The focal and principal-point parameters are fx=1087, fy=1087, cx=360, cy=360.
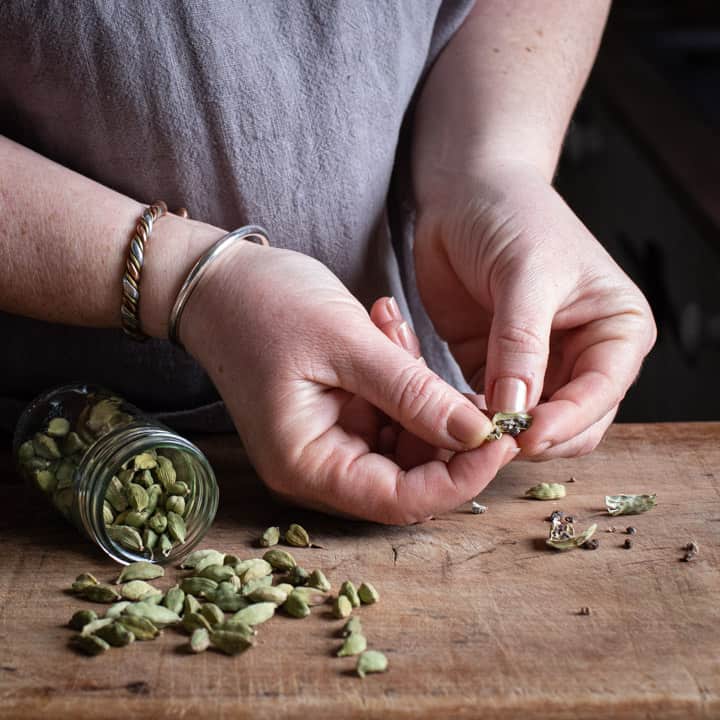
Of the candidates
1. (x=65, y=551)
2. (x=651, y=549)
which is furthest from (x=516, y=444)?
(x=65, y=551)

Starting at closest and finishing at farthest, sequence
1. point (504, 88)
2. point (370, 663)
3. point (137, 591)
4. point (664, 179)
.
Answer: point (370, 663), point (137, 591), point (504, 88), point (664, 179)

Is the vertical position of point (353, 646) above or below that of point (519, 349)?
below

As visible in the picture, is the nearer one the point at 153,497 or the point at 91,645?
the point at 91,645

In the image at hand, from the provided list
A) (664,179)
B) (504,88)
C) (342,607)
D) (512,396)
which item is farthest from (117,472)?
(664,179)

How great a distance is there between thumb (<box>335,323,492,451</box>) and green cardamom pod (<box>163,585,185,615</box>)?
0.67ft

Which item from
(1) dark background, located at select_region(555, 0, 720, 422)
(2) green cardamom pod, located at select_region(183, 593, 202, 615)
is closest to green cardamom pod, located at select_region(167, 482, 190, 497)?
(2) green cardamom pod, located at select_region(183, 593, 202, 615)

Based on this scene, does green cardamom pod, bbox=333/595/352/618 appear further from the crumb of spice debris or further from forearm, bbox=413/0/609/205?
forearm, bbox=413/0/609/205

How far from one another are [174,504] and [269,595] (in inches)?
4.9

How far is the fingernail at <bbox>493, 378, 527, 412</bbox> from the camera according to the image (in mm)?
894

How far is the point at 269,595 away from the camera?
79 cm

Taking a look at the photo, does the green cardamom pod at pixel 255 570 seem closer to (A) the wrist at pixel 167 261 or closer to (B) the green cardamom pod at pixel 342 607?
(B) the green cardamom pod at pixel 342 607

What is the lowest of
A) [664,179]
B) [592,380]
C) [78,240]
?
[664,179]

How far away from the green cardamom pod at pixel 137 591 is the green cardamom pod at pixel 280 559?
0.09m

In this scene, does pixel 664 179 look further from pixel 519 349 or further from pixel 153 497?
pixel 153 497
